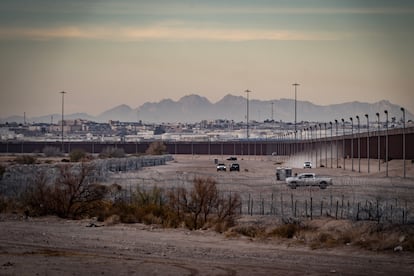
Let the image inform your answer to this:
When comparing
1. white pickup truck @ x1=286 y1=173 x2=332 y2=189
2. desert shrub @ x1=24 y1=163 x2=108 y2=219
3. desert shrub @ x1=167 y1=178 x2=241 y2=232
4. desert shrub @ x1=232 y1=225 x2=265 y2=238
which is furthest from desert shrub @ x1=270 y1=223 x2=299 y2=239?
white pickup truck @ x1=286 y1=173 x2=332 y2=189

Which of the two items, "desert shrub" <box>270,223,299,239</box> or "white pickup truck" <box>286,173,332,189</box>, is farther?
"white pickup truck" <box>286,173,332,189</box>

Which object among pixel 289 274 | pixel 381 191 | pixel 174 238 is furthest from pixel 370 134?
pixel 289 274

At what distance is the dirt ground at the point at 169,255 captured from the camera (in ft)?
78.1

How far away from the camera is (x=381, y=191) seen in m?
56.3

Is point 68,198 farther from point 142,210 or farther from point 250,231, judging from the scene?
point 250,231

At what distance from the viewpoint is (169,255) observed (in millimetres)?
26797

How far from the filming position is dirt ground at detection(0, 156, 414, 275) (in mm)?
23812

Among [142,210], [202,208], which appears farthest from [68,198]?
[202,208]

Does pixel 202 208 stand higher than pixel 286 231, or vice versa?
pixel 202 208

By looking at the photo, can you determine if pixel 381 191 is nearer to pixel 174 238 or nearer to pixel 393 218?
pixel 393 218

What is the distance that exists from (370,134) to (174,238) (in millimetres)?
83149

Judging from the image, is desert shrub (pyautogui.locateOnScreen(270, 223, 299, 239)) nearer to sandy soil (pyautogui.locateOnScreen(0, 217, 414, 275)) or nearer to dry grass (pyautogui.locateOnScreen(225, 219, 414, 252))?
dry grass (pyautogui.locateOnScreen(225, 219, 414, 252))

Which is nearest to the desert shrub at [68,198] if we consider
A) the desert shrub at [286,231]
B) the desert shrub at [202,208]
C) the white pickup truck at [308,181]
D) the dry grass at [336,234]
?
the desert shrub at [202,208]

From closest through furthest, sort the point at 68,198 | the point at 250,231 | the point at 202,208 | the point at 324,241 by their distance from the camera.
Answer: the point at 324,241
the point at 250,231
the point at 202,208
the point at 68,198
